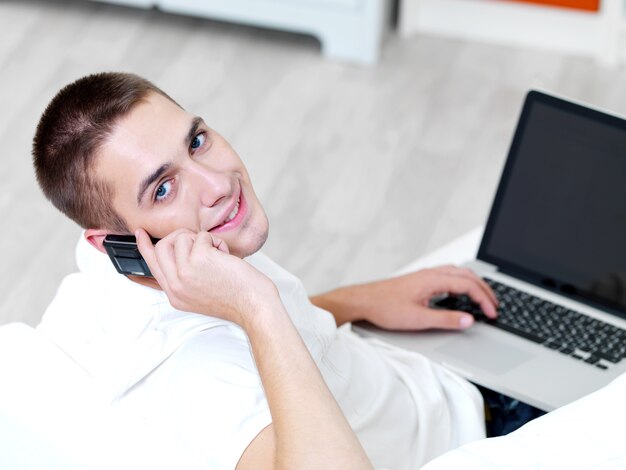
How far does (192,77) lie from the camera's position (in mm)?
3684

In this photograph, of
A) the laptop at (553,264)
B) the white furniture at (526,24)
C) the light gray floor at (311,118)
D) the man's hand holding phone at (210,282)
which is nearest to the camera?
the man's hand holding phone at (210,282)

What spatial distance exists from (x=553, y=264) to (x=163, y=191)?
0.76 m

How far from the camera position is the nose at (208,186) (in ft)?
4.90

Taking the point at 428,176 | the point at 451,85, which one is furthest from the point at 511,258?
the point at 451,85

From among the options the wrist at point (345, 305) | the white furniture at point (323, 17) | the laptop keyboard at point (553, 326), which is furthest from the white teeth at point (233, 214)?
the white furniture at point (323, 17)

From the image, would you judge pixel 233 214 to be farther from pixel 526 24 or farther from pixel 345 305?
pixel 526 24

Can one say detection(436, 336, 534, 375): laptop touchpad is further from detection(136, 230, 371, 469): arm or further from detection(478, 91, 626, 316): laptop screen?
detection(136, 230, 371, 469): arm

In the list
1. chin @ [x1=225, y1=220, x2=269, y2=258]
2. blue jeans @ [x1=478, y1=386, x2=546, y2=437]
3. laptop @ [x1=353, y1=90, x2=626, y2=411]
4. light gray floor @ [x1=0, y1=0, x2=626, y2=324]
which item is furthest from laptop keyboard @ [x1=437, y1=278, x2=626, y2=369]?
light gray floor @ [x1=0, y1=0, x2=626, y2=324]

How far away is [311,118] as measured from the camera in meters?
3.51

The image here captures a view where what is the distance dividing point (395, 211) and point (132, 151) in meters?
1.77

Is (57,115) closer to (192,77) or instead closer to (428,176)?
(428,176)

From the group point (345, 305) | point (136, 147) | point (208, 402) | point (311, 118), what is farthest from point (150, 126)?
point (311, 118)

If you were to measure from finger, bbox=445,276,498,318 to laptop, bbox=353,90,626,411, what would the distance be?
3 centimetres

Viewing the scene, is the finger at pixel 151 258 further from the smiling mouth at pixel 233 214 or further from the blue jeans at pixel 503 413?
the blue jeans at pixel 503 413
